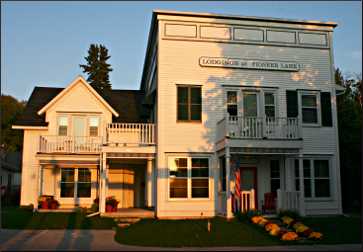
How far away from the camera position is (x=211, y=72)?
20375mm

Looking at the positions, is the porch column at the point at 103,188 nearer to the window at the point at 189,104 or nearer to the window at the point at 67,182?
the window at the point at 189,104

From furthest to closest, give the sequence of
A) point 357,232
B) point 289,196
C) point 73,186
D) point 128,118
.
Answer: point 128,118 < point 73,186 < point 289,196 < point 357,232

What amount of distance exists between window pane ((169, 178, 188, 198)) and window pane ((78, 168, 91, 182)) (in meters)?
6.93

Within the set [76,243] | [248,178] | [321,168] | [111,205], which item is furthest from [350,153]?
[76,243]

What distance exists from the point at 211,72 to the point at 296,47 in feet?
15.7

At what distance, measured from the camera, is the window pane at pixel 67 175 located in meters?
23.9

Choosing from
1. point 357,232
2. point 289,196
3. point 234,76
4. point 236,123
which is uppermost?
point 234,76

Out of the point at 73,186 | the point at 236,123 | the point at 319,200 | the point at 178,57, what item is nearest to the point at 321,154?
the point at 319,200

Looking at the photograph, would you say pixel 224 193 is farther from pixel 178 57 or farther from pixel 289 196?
pixel 178 57

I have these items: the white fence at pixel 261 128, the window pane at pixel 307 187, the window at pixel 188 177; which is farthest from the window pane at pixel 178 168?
the window pane at pixel 307 187

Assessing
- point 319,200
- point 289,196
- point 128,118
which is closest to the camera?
point 289,196

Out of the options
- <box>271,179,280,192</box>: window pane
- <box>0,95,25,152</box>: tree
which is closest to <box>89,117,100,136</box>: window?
<box>271,179,280,192</box>: window pane

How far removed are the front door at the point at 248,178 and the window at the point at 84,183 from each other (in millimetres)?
9329

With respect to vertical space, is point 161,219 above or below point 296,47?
below
